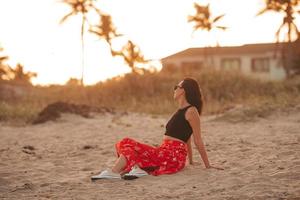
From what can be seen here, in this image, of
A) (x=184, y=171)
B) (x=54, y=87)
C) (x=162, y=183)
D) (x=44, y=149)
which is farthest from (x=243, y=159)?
→ (x=54, y=87)

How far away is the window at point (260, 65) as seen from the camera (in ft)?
148

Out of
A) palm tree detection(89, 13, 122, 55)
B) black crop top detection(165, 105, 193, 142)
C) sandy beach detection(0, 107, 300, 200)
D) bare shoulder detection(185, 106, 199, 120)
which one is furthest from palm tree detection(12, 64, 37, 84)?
bare shoulder detection(185, 106, 199, 120)

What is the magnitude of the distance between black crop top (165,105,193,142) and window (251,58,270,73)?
39.4m

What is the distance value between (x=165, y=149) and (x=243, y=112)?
30.2 feet

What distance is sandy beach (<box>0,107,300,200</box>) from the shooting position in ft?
19.3

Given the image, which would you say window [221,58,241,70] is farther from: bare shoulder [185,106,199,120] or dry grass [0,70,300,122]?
bare shoulder [185,106,199,120]

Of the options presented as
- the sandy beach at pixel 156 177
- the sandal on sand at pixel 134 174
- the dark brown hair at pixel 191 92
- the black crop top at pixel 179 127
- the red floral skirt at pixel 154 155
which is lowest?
the sandy beach at pixel 156 177

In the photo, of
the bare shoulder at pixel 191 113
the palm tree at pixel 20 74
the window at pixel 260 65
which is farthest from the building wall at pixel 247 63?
the bare shoulder at pixel 191 113

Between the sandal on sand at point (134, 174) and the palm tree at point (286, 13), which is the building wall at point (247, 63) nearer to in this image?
the palm tree at point (286, 13)

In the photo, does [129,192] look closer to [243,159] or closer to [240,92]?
[243,159]

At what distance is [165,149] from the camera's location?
262 inches

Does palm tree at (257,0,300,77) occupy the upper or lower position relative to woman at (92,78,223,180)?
upper

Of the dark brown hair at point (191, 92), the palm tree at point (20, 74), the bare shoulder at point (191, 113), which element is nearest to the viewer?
the bare shoulder at point (191, 113)

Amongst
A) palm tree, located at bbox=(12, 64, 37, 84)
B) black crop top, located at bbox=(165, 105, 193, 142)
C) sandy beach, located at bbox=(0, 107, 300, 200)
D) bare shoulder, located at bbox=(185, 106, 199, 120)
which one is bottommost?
sandy beach, located at bbox=(0, 107, 300, 200)
